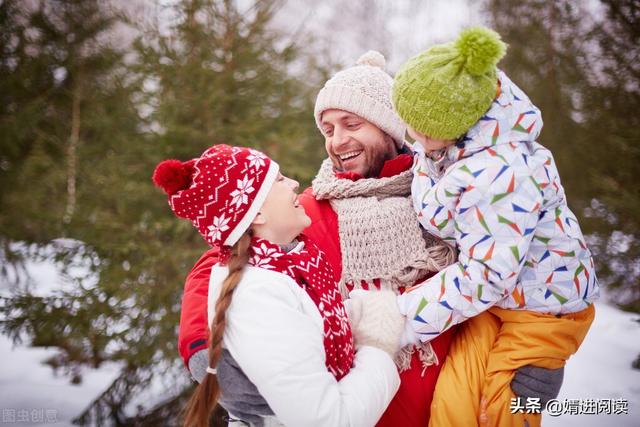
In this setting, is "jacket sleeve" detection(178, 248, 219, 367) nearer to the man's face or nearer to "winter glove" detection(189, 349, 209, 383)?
"winter glove" detection(189, 349, 209, 383)

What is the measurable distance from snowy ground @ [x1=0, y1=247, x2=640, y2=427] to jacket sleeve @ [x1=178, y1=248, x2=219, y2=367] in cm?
274

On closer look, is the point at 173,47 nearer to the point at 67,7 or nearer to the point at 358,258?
the point at 67,7

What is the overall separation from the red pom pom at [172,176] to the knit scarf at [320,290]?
0.34 metres

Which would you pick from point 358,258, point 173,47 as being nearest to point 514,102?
point 358,258

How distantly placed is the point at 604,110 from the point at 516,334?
320 cm

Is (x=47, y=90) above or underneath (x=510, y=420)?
above

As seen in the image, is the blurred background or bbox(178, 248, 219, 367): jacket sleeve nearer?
bbox(178, 248, 219, 367): jacket sleeve

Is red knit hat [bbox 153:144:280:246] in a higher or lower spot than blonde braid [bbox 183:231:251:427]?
higher

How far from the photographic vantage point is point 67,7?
4.77 metres

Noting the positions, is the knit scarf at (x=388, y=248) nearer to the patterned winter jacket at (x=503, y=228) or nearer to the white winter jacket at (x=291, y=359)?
the patterned winter jacket at (x=503, y=228)

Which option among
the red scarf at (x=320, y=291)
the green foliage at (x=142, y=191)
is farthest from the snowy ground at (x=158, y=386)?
the red scarf at (x=320, y=291)

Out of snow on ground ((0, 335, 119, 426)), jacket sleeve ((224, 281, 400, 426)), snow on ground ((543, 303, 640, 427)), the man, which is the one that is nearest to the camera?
jacket sleeve ((224, 281, 400, 426))

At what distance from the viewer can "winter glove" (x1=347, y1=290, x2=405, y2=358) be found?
1.69m

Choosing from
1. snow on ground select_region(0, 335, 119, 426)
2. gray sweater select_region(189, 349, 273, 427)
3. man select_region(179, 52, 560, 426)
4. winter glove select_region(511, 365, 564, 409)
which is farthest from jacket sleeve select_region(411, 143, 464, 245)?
snow on ground select_region(0, 335, 119, 426)
